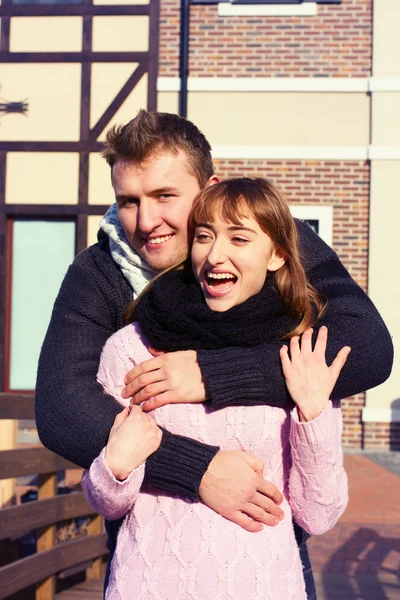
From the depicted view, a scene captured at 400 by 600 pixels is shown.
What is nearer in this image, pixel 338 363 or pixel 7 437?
pixel 338 363

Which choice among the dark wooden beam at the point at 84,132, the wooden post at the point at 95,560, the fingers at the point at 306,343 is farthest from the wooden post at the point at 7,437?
the dark wooden beam at the point at 84,132

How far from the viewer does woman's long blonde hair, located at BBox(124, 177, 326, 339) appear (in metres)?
2.13

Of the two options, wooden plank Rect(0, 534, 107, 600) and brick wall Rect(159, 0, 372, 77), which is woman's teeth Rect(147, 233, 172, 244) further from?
brick wall Rect(159, 0, 372, 77)

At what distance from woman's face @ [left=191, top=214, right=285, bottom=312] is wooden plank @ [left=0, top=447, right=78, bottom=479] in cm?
246

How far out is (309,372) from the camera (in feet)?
6.86

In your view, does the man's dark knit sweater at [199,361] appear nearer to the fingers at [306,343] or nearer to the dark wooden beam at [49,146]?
the fingers at [306,343]

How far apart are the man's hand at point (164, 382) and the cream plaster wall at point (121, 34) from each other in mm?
9837

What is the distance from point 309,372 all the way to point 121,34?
10.1 m

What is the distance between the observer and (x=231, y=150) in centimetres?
1119

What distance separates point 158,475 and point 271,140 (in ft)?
31.2

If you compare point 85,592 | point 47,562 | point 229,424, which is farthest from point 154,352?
point 85,592

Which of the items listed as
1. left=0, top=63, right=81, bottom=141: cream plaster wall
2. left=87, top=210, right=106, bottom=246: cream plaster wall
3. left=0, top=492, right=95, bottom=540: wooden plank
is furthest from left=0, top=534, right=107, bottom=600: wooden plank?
left=0, top=63, right=81, bottom=141: cream plaster wall

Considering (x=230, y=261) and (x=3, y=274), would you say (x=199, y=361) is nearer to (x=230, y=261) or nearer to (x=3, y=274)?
(x=230, y=261)

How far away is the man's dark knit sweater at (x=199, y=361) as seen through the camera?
2.07m
